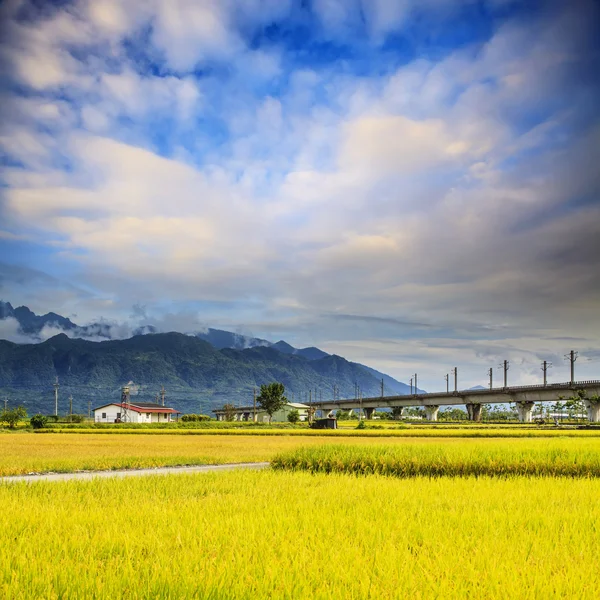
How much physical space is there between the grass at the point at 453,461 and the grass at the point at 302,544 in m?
6.81

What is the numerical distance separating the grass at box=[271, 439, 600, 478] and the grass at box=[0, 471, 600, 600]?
22.3 feet

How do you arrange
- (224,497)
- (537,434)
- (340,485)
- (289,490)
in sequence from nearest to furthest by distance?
(224,497) → (289,490) → (340,485) → (537,434)

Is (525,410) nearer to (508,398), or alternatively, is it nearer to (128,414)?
(508,398)

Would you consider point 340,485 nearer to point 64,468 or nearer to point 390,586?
point 390,586

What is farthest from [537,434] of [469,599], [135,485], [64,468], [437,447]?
[469,599]

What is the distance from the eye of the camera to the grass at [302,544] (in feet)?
20.9

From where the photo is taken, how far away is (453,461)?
20766mm

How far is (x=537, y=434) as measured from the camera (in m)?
51.8

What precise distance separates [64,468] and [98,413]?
408 feet

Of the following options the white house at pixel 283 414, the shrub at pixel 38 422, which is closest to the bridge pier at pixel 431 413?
the white house at pixel 283 414

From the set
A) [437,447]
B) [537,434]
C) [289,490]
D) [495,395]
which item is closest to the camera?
[289,490]

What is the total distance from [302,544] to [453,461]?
45.7ft

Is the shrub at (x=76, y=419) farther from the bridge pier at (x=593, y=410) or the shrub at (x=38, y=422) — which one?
the bridge pier at (x=593, y=410)

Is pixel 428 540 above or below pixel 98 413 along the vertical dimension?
above
